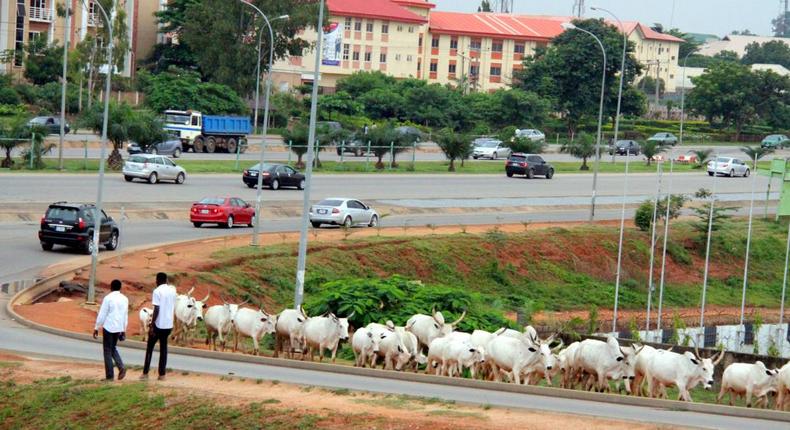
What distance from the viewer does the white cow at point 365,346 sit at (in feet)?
84.7

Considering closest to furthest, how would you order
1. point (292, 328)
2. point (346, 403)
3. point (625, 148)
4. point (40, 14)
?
point (346, 403)
point (292, 328)
point (625, 148)
point (40, 14)

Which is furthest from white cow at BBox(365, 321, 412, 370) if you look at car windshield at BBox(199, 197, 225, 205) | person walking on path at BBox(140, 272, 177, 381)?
car windshield at BBox(199, 197, 225, 205)

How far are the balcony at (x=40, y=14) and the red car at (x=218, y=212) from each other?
169 feet

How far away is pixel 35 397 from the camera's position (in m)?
21.6

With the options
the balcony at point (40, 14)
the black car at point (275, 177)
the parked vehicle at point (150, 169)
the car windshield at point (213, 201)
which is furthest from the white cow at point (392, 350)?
the balcony at point (40, 14)

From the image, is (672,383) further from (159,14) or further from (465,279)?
(159,14)

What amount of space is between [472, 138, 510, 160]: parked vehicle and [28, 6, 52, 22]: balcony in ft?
108

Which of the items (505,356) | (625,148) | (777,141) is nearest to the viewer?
(505,356)

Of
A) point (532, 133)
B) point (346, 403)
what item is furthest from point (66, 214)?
point (532, 133)

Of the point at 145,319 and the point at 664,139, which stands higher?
the point at 664,139

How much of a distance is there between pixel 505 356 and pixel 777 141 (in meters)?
88.1

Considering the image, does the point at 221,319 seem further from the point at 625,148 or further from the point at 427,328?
the point at 625,148

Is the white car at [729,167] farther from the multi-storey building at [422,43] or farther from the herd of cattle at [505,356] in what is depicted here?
the herd of cattle at [505,356]

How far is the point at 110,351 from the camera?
820 inches
